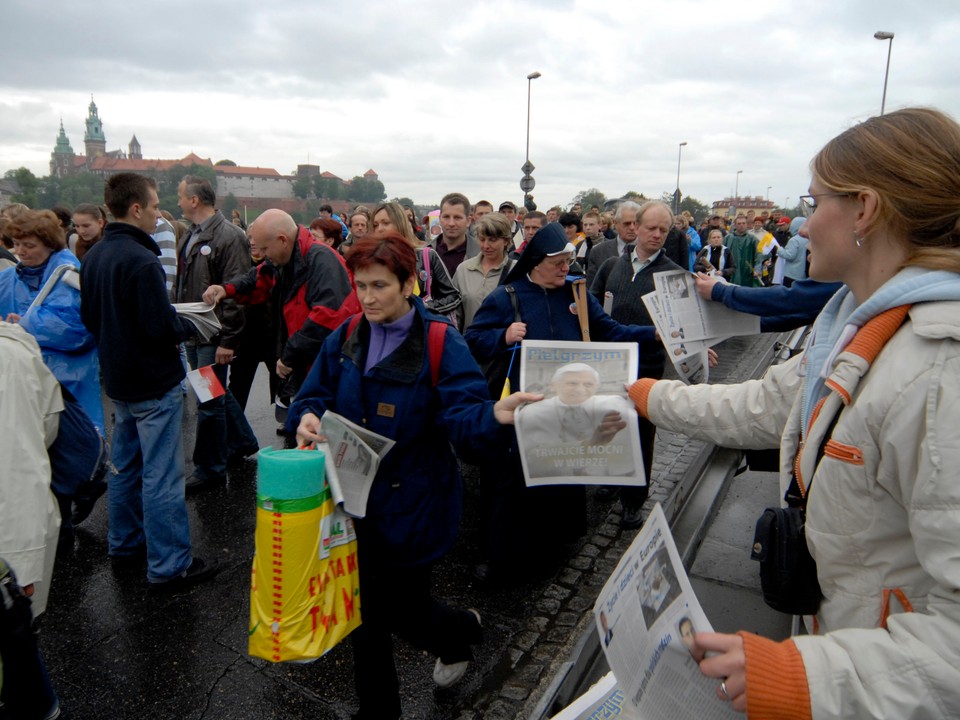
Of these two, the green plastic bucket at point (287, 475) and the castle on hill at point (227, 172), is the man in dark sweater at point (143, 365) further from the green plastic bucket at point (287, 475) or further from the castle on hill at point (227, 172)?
the castle on hill at point (227, 172)

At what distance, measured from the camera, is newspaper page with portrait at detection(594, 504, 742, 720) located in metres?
1.24

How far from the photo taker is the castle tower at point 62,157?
11138 centimetres

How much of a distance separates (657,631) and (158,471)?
3016 millimetres

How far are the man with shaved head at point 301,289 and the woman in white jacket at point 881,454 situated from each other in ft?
10.7

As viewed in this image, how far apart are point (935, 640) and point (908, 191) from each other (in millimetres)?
827

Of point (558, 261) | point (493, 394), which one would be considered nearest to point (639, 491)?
point (493, 394)

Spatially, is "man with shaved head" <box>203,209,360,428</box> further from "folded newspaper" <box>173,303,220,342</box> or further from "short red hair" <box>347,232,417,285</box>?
"short red hair" <box>347,232,417,285</box>

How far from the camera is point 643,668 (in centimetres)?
137

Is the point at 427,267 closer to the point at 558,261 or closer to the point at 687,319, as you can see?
the point at 558,261

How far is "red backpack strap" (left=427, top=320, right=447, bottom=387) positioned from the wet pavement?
142 centimetres

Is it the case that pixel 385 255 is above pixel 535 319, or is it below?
above

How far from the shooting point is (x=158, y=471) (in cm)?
346

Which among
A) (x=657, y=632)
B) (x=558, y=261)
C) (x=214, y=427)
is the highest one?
(x=558, y=261)

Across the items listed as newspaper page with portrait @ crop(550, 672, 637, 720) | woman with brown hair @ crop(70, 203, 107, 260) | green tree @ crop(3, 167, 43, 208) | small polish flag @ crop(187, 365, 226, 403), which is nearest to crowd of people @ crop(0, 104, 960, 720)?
small polish flag @ crop(187, 365, 226, 403)
